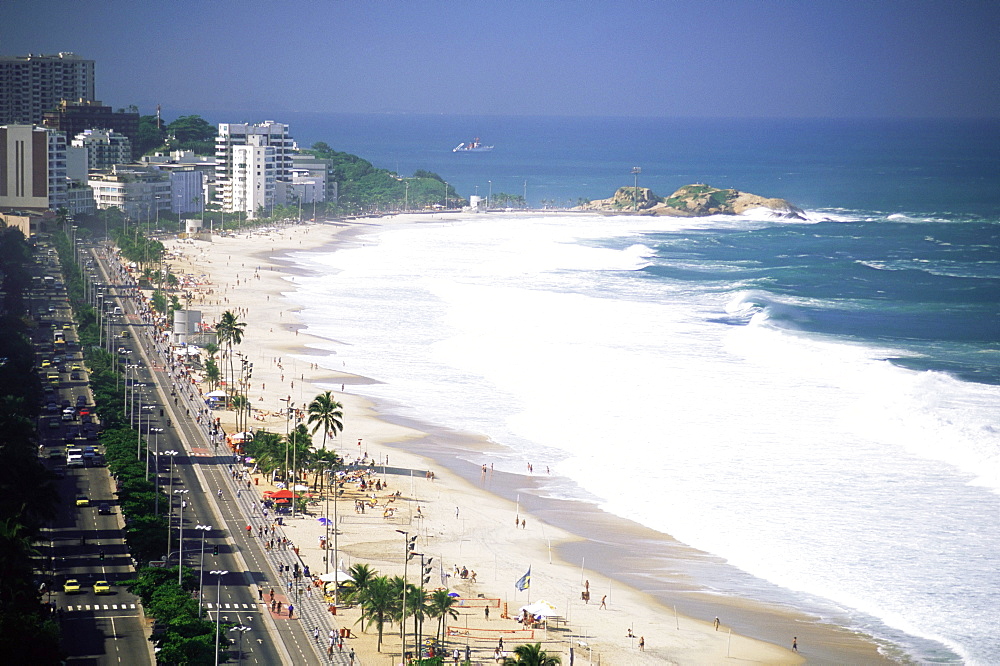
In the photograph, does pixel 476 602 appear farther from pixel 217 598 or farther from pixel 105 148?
pixel 105 148

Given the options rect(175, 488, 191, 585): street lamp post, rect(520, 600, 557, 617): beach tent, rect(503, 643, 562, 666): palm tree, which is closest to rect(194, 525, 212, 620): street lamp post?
rect(175, 488, 191, 585): street lamp post

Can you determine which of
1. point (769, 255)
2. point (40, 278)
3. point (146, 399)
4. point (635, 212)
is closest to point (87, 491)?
point (146, 399)

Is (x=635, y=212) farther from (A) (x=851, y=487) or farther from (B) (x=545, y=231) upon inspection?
(A) (x=851, y=487)

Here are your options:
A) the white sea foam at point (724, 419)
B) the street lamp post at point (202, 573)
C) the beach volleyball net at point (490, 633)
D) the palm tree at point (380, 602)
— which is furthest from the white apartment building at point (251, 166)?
the palm tree at point (380, 602)

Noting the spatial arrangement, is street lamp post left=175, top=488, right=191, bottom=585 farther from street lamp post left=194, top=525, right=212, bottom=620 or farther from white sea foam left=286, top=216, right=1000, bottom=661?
Result: white sea foam left=286, top=216, right=1000, bottom=661

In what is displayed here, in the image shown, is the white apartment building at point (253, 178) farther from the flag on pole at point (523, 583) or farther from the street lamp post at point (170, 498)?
the flag on pole at point (523, 583)

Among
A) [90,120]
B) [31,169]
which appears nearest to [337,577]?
[31,169]

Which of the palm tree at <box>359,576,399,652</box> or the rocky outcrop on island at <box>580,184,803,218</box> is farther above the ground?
the rocky outcrop on island at <box>580,184,803,218</box>
